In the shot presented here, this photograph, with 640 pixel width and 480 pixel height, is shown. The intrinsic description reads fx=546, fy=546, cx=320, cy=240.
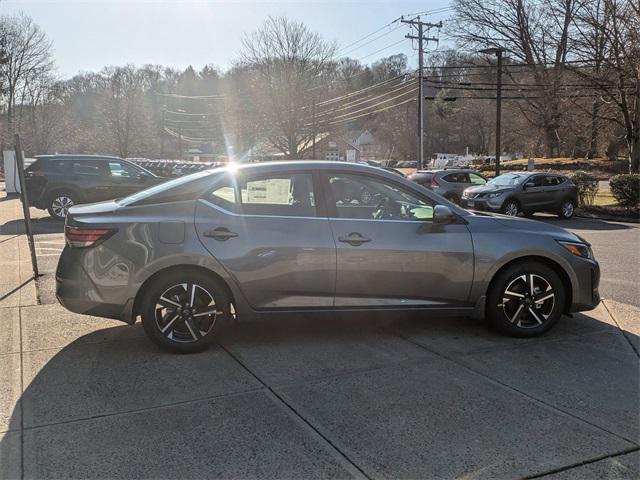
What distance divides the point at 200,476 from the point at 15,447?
1108 millimetres

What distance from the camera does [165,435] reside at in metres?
3.13

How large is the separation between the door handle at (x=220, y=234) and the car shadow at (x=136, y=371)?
0.72 meters

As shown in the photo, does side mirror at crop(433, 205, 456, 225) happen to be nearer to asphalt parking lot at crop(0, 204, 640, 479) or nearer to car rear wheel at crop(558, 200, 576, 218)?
asphalt parking lot at crop(0, 204, 640, 479)

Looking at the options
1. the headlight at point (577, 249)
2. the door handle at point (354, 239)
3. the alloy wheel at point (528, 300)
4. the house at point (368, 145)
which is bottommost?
the alloy wheel at point (528, 300)

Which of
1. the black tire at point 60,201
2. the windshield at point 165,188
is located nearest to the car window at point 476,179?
the black tire at point 60,201

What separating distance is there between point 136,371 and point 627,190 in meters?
18.0

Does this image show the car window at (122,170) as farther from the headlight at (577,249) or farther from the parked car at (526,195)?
the headlight at (577,249)

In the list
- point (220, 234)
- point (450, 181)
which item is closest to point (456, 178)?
point (450, 181)

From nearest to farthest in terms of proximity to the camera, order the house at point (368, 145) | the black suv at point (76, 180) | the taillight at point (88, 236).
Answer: the taillight at point (88, 236)
the black suv at point (76, 180)
the house at point (368, 145)

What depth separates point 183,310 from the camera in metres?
4.31

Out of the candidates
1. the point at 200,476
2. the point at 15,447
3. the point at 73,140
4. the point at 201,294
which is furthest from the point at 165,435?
the point at 73,140

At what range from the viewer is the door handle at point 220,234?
4.28 meters

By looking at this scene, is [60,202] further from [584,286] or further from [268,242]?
[584,286]

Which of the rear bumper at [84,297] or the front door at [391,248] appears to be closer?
the rear bumper at [84,297]
